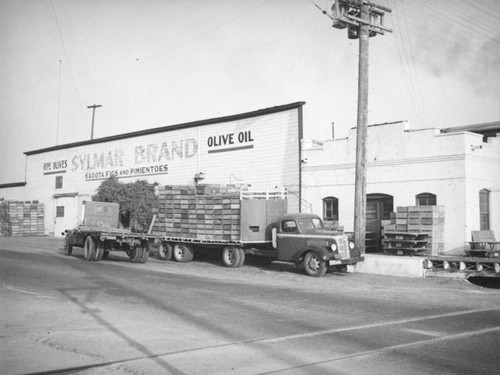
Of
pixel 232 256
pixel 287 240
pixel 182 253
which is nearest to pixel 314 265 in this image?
pixel 287 240

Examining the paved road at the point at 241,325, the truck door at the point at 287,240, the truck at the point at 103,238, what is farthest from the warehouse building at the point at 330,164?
the paved road at the point at 241,325

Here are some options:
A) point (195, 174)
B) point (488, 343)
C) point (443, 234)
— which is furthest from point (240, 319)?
point (195, 174)

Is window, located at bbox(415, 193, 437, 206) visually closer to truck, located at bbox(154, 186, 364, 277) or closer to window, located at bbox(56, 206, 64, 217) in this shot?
truck, located at bbox(154, 186, 364, 277)

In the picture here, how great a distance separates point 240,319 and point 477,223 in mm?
14490

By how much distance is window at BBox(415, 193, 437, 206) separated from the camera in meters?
21.2

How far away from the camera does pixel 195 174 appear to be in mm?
31047

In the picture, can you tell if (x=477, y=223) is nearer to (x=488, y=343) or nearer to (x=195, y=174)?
(x=488, y=343)

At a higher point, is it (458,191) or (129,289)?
(458,191)

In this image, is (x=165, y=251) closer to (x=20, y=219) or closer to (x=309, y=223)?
(x=309, y=223)

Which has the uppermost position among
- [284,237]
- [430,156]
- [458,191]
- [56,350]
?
[430,156]

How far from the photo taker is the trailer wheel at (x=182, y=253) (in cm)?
2175

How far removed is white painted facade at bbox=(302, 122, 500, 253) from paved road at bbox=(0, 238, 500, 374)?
16.6 ft

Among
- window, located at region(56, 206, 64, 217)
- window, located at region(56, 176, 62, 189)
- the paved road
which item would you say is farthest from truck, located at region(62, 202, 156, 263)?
window, located at region(56, 176, 62, 189)

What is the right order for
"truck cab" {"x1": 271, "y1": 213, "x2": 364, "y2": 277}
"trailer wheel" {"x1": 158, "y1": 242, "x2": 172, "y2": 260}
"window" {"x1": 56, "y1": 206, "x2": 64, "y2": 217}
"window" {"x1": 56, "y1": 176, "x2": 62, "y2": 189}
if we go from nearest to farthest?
1. "truck cab" {"x1": 271, "y1": 213, "x2": 364, "y2": 277}
2. "trailer wheel" {"x1": 158, "y1": 242, "x2": 172, "y2": 260}
3. "window" {"x1": 56, "y1": 206, "x2": 64, "y2": 217}
4. "window" {"x1": 56, "y1": 176, "x2": 62, "y2": 189}
